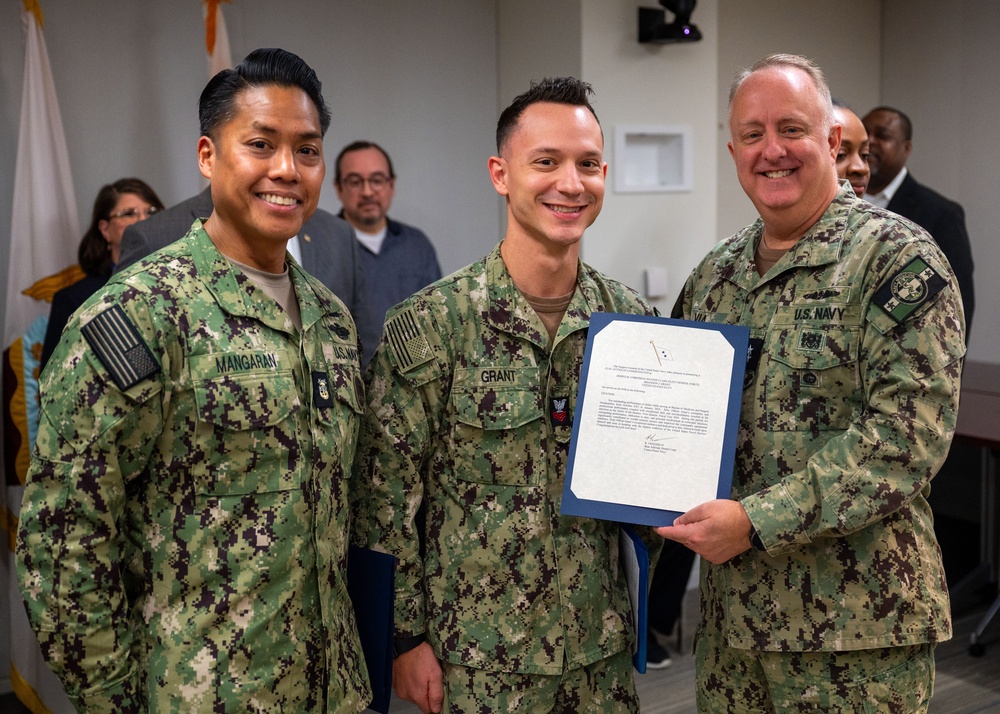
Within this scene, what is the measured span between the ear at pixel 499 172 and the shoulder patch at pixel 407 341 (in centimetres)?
33

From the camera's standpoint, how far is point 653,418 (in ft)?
5.82

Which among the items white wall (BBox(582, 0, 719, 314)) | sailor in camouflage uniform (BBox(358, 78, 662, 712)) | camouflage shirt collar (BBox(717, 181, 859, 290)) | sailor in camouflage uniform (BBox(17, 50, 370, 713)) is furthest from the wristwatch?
white wall (BBox(582, 0, 719, 314))

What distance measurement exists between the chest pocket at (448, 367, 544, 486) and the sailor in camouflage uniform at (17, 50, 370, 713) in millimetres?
230

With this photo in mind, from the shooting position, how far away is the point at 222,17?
142 inches

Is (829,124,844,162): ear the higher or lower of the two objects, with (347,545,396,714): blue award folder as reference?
higher

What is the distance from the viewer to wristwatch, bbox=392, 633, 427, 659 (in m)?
1.79

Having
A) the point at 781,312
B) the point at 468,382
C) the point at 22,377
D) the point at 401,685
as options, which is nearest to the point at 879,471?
the point at 781,312

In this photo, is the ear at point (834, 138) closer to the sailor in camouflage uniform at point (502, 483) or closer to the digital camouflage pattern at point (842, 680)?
the sailor in camouflage uniform at point (502, 483)

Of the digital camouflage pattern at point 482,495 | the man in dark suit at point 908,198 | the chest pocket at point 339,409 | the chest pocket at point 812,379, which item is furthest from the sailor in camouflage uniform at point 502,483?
the man in dark suit at point 908,198

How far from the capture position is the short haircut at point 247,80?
155 centimetres

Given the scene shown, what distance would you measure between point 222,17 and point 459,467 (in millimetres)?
2528

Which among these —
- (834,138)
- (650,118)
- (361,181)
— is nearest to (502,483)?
(834,138)

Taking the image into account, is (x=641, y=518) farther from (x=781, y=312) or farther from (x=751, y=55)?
(x=751, y=55)

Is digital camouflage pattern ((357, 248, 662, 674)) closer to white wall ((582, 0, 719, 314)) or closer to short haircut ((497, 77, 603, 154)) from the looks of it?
short haircut ((497, 77, 603, 154))
